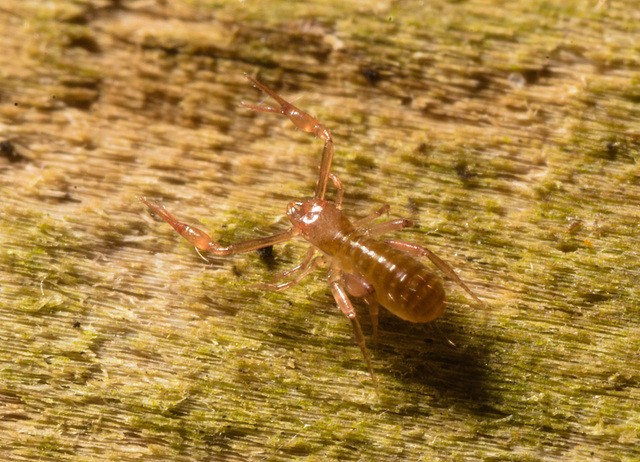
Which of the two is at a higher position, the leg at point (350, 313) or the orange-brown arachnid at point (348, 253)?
the orange-brown arachnid at point (348, 253)

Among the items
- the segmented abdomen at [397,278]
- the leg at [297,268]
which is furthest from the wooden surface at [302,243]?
the segmented abdomen at [397,278]

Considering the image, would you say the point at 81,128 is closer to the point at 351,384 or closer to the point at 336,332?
the point at 336,332

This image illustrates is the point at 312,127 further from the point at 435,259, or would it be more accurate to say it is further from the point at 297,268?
the point at 435,259

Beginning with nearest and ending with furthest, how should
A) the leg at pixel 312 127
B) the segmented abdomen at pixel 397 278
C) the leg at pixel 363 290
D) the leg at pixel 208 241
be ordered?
the segmented abdomen at pixel 397 278, the leg at pixel 363 290, the leg at pixel 208 241, the leg at pixel 312 127

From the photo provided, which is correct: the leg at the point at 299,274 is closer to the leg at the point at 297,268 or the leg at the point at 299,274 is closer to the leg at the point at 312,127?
the leg at the point at 297,268

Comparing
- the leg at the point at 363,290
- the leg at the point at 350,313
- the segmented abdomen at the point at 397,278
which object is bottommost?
the leg at the point at 350,313

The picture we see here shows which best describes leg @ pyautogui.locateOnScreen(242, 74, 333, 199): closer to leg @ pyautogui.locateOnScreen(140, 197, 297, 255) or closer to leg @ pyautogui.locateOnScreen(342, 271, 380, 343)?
leg @ pyautogui.locateOnScreen(140, 197, 297, 255)

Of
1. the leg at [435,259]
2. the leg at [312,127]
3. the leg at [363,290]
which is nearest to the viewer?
the leg at [363,290]
